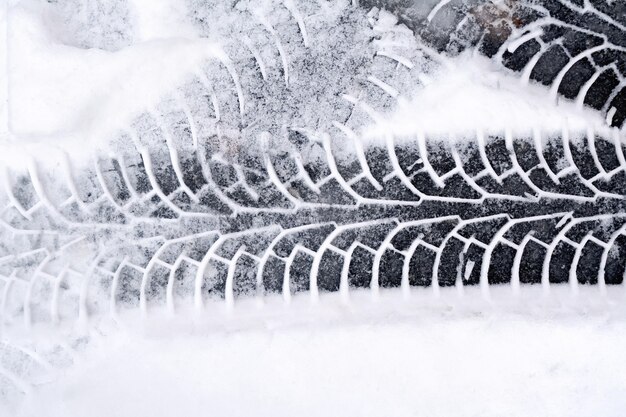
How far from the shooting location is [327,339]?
35.2 inches

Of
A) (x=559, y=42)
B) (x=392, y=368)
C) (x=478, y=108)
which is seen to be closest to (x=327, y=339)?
(x=392, y=368)

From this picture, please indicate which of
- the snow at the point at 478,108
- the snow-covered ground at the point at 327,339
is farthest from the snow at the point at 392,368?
the snow at the point at 478,108

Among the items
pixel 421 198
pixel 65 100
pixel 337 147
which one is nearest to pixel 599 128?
pixel 421 198

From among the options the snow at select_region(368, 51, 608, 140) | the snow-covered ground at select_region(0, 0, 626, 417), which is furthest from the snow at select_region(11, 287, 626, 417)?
the snow at select_region(368, 51, 608, 140)

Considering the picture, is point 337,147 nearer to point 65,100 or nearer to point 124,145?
point 124,145

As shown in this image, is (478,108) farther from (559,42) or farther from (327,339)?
(327,339)

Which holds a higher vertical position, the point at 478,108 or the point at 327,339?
the point at 478,108

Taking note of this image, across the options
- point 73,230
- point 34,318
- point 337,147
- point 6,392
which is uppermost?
point 337,147

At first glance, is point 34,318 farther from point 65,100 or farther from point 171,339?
point 65,100

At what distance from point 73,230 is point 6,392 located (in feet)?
0.90

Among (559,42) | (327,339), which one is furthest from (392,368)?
(559,42)

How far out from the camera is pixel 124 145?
0.94 meters

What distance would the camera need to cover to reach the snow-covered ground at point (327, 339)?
88 centimetres

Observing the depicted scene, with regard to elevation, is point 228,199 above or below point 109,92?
below
